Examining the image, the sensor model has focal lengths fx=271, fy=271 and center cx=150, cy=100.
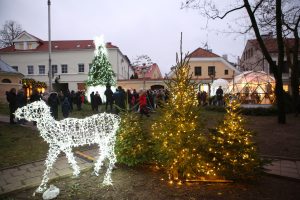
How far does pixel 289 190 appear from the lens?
6.38 metres

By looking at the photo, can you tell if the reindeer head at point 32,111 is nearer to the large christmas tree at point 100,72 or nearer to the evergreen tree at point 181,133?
the evergreen tree at point 181,133

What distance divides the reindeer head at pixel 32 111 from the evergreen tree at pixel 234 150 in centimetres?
437

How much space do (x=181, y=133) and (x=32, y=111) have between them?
3.74 m

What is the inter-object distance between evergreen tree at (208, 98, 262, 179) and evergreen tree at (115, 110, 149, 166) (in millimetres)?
1990

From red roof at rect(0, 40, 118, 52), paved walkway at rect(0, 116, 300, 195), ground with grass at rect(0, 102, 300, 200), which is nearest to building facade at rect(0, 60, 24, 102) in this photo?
red roof at rect(0, 40, 118, 52)

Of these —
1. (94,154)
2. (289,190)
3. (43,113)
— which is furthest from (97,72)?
(289,190)

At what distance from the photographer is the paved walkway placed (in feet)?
21.9

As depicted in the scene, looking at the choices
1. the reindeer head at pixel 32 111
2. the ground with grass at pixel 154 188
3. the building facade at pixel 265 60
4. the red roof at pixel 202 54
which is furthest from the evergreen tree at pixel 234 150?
the red roof at pixel 202 54

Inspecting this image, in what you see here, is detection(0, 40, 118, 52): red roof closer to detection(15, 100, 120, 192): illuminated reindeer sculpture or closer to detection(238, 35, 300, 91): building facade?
detection(238, 35, 300, 91): building facade

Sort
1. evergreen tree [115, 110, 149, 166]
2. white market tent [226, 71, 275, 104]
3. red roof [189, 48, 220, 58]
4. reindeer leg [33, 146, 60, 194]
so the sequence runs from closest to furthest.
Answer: reindeer leg [33, 146, 60, 194] → evergreen tree [115, 110, 149, 166] → white market tent [226, 71, 275, 104] → red roof [189, 48, 220, 58]

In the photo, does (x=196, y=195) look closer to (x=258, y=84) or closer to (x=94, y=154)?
(x=94, y=154)

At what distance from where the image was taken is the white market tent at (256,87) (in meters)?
29.0

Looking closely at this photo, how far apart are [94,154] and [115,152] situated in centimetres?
181

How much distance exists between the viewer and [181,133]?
22.4 ft
